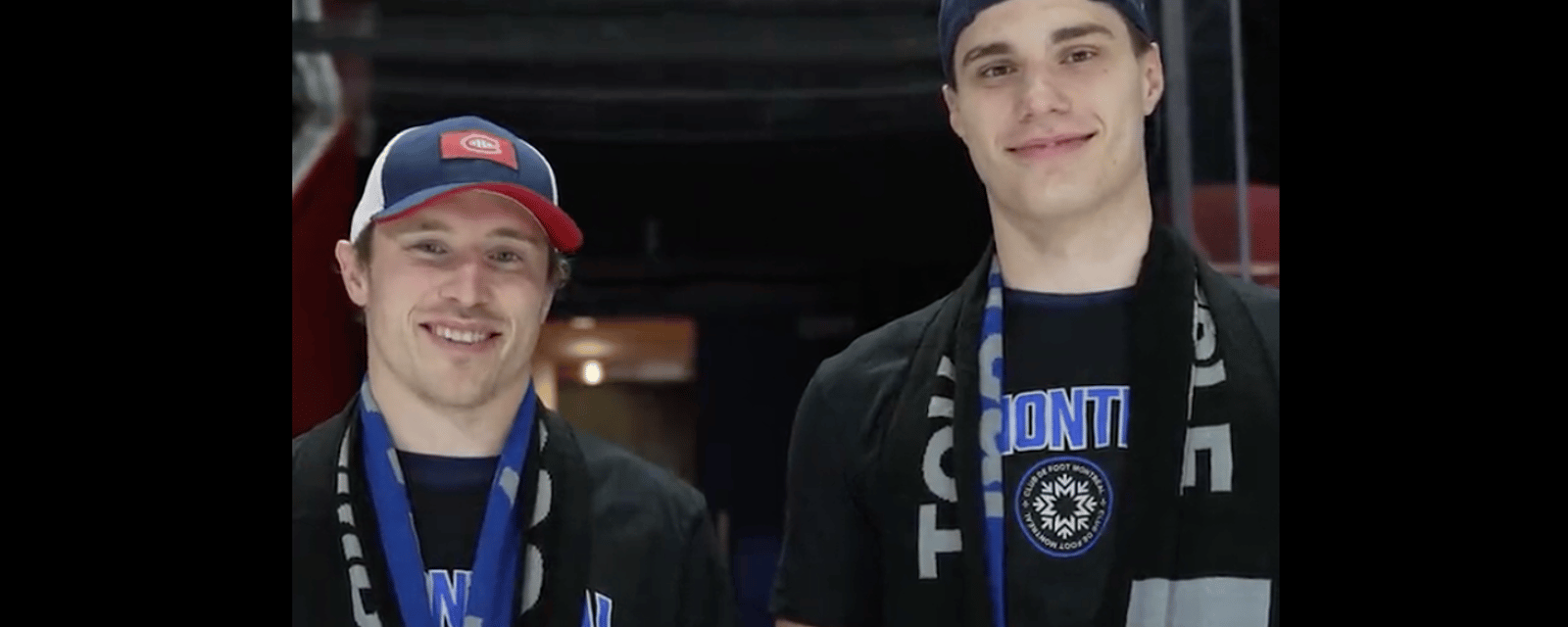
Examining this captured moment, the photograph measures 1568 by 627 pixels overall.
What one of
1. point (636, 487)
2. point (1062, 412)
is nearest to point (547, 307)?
point (636, 487)

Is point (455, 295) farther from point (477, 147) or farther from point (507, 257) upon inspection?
point (477, 147)

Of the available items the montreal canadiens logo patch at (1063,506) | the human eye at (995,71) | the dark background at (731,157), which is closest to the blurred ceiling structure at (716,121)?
the dark background at (731,157)

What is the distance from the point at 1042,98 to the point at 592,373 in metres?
0.77

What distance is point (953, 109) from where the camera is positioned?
252cm

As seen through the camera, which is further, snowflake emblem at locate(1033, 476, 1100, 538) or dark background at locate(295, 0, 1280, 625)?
dark background at locate(295, 0, 1280, 625)

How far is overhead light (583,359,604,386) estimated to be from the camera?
2.55m

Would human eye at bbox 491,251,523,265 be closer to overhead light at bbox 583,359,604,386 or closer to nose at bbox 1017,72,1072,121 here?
overhead light at bbox 583,359,604,386

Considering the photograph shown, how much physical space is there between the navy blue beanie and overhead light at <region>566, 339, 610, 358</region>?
2.14 feet

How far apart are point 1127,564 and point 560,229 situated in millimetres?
947

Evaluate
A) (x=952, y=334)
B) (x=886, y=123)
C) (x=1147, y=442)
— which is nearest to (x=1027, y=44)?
(x=886, y=123)

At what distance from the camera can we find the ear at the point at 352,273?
252cm

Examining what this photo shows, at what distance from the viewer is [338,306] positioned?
99.9 inches

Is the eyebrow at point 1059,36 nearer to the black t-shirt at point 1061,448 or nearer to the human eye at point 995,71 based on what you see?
the human eye at point 995,71

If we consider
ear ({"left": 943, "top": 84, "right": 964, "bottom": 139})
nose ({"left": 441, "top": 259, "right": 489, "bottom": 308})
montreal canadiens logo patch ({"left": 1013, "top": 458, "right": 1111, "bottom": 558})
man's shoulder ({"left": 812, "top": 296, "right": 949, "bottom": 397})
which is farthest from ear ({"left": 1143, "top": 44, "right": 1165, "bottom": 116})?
nose ({"left": 441, "top": 259, "right": 489, "bottom": 308})
